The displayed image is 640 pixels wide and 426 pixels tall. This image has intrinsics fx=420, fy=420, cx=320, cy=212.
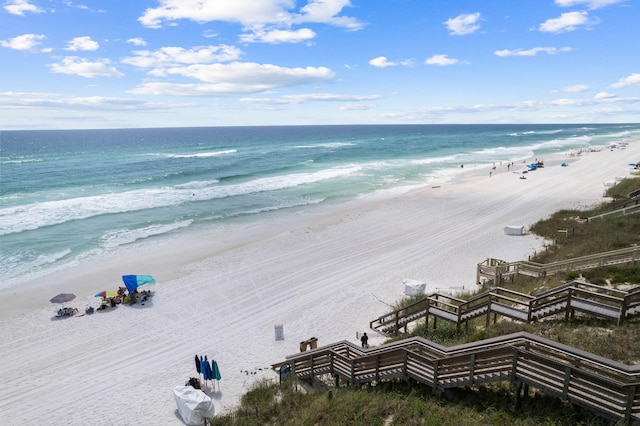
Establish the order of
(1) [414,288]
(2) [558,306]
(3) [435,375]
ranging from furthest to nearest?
(1) [414,288] → (2) [558,306] → (3) [435,375]

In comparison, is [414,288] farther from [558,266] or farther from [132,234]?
[132,234]

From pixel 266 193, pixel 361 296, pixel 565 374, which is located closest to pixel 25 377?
pixel 361 296

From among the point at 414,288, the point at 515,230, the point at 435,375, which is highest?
the point at 435,375

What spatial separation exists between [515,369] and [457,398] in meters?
1.28

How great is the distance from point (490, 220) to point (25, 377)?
93.2 feet

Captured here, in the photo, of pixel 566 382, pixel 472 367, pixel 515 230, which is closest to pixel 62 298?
pixel 472 367

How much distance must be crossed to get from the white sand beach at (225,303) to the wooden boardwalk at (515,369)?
5083mm

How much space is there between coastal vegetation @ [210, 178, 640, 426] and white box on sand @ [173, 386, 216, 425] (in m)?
0.62

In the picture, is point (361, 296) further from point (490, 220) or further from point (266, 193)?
point (266, 193)

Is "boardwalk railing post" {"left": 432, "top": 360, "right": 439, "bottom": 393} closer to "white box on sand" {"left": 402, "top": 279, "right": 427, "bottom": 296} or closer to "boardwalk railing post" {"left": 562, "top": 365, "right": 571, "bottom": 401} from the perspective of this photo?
"boardwalk railing post" {"left": 562, "top": 365, "right": 571, "bottom": 401}

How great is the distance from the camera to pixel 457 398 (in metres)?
7.91

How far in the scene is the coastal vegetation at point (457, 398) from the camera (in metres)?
7.04

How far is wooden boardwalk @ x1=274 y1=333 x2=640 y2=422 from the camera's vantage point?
644 cm

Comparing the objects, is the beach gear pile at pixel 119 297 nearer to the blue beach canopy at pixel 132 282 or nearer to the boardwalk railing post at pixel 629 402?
the blue beach canopy at pixel 132 282
